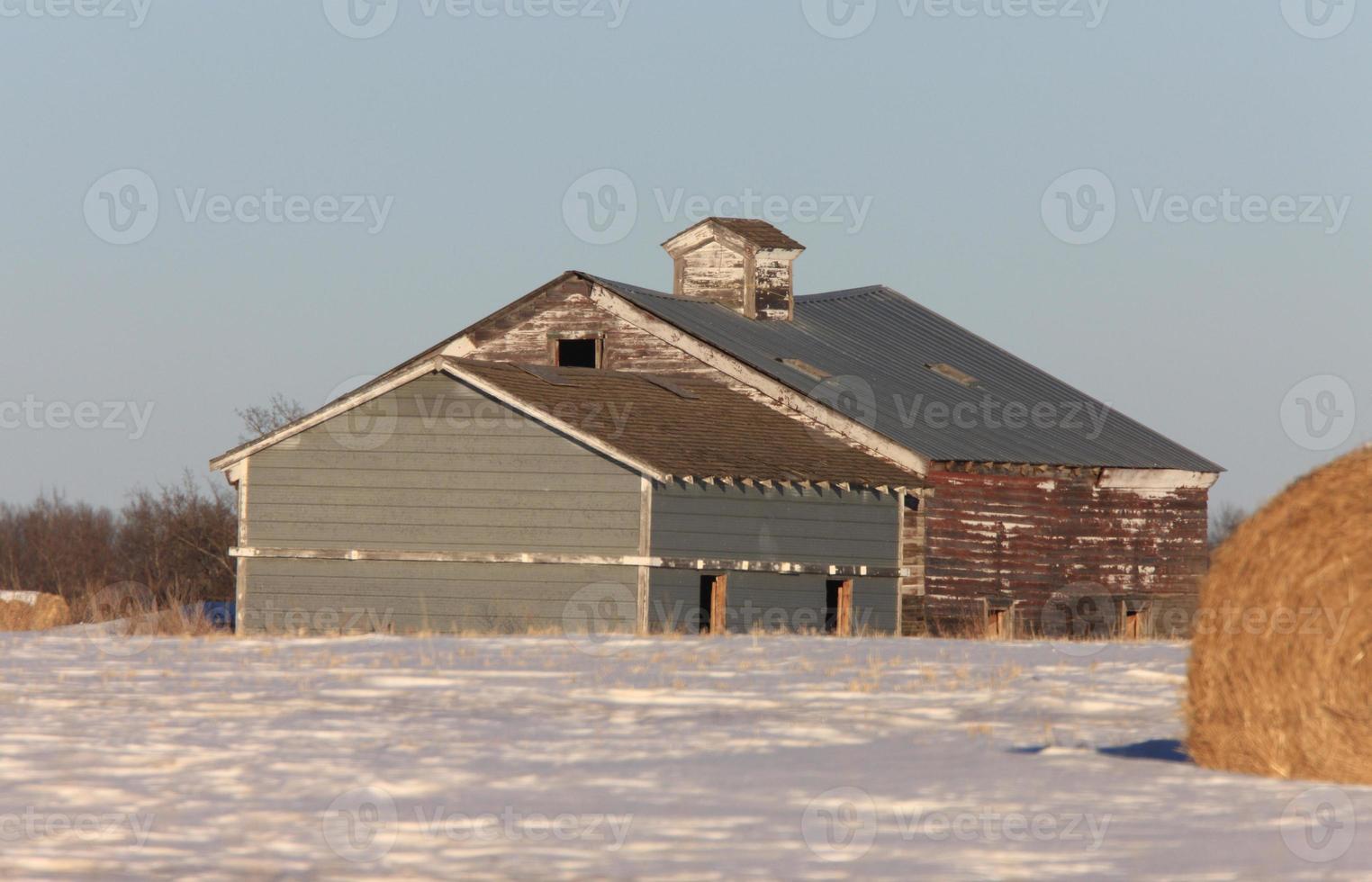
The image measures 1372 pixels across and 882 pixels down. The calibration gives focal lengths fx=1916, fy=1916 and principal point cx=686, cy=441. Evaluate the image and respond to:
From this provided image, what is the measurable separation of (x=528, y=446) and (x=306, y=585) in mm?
3711

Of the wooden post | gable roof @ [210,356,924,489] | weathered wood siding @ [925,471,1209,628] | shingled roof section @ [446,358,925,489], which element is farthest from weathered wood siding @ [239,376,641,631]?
weathered wood siding @ [925,471,1209,628]

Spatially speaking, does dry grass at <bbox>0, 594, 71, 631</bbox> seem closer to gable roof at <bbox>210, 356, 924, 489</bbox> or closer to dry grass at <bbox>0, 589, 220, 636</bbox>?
dry grass at <bbox>0, 589, 220, 636</bbox>

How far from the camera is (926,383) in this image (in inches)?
1358

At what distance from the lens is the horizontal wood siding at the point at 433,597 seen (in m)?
25.7

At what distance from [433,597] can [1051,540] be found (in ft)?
35.4

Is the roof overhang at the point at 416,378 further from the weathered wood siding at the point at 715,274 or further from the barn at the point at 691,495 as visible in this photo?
the weathered wood siding at the point at 715,274

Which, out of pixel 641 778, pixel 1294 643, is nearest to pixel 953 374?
pixel 1294 643

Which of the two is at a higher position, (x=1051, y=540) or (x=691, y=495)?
(x=691, y=495)

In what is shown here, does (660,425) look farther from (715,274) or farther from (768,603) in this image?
(715,274)

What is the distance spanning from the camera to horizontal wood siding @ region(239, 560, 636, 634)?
25.7 m

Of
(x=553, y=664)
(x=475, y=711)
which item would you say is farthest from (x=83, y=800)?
(x=553, y=664)

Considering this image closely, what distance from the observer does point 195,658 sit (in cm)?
1783

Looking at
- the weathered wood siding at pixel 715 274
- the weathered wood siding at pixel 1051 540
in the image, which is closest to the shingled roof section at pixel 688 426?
the weathered wood siding at pixel 1051 540

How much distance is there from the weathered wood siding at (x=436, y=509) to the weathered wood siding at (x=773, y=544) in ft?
2.02
